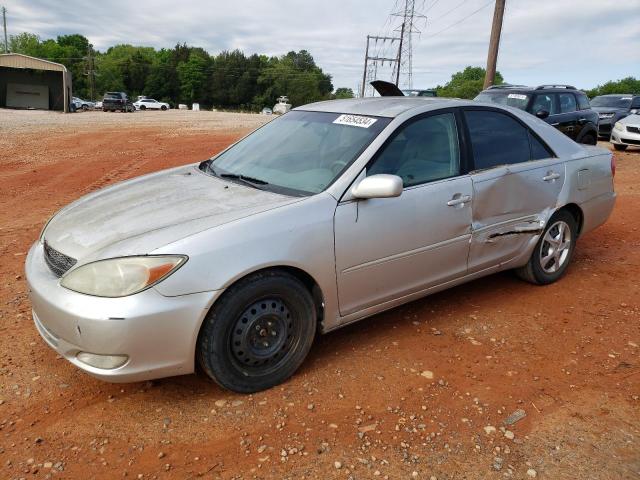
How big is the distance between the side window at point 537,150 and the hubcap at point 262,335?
252 cm

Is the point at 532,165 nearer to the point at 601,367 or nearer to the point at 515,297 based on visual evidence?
the point at 515,297

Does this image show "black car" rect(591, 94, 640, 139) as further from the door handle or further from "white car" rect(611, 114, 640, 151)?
the door handle

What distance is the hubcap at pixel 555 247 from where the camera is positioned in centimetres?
454

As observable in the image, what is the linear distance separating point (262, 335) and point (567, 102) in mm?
11196

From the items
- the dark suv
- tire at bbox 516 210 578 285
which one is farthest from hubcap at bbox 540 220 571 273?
the dark suv

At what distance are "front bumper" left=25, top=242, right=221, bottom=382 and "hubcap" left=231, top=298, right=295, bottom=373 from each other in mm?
257

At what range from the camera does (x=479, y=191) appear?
3.80 metres

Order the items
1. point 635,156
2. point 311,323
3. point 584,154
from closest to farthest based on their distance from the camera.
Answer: point 311,323 → point 584,154 → point 635,156

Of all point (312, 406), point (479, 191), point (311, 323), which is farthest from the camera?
point (479, 191)

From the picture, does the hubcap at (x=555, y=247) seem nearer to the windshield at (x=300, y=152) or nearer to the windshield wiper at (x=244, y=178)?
the windshield at (x=300, y=152)

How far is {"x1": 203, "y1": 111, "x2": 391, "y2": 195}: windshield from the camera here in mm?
3377

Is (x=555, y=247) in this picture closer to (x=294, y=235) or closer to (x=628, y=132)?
(x=294, y=235)

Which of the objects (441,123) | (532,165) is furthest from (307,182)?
(532,165)

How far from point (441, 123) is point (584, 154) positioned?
1667 mm
